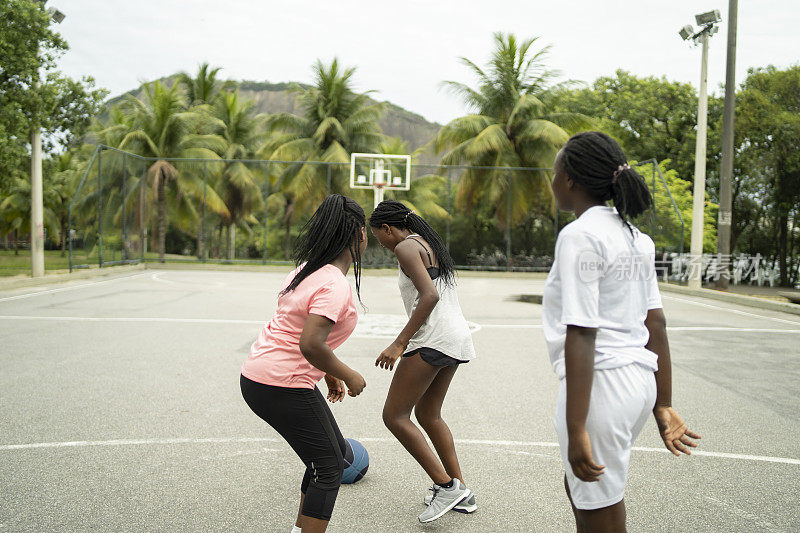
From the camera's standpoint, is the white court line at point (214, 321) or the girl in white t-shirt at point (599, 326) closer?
the girl in white t-shirt at point (599, 326)

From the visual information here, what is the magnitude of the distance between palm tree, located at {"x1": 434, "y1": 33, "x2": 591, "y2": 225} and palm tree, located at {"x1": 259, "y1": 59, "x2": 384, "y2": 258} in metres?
5.11

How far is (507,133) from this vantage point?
30.5m

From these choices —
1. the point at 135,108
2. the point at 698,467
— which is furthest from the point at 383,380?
the point at 135,108

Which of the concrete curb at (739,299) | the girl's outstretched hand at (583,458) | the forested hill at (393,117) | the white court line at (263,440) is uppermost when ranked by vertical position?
the forested hill at (393,117)

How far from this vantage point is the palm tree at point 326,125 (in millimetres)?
33312

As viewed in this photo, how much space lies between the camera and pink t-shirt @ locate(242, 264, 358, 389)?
2.73 meters

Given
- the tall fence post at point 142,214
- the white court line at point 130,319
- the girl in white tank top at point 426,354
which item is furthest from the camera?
the tall fence post at point 142,214

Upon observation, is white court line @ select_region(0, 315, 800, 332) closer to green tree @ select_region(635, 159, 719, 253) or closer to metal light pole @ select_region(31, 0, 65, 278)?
metal light pole @ select_region(31, 0, 65, 278)

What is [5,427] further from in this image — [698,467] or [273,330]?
[698,467]

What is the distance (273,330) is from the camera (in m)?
2.84

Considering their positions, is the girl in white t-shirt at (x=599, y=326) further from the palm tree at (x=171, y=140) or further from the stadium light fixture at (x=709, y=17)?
the palm tree at (x=171, y=140)

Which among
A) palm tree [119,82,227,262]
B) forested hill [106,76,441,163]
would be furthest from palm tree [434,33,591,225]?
forested hill [106,76,441,163]

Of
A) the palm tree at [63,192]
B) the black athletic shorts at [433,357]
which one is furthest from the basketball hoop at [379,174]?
the black athletic shorts at [433,357]

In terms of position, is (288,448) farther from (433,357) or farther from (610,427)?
(610,427)
